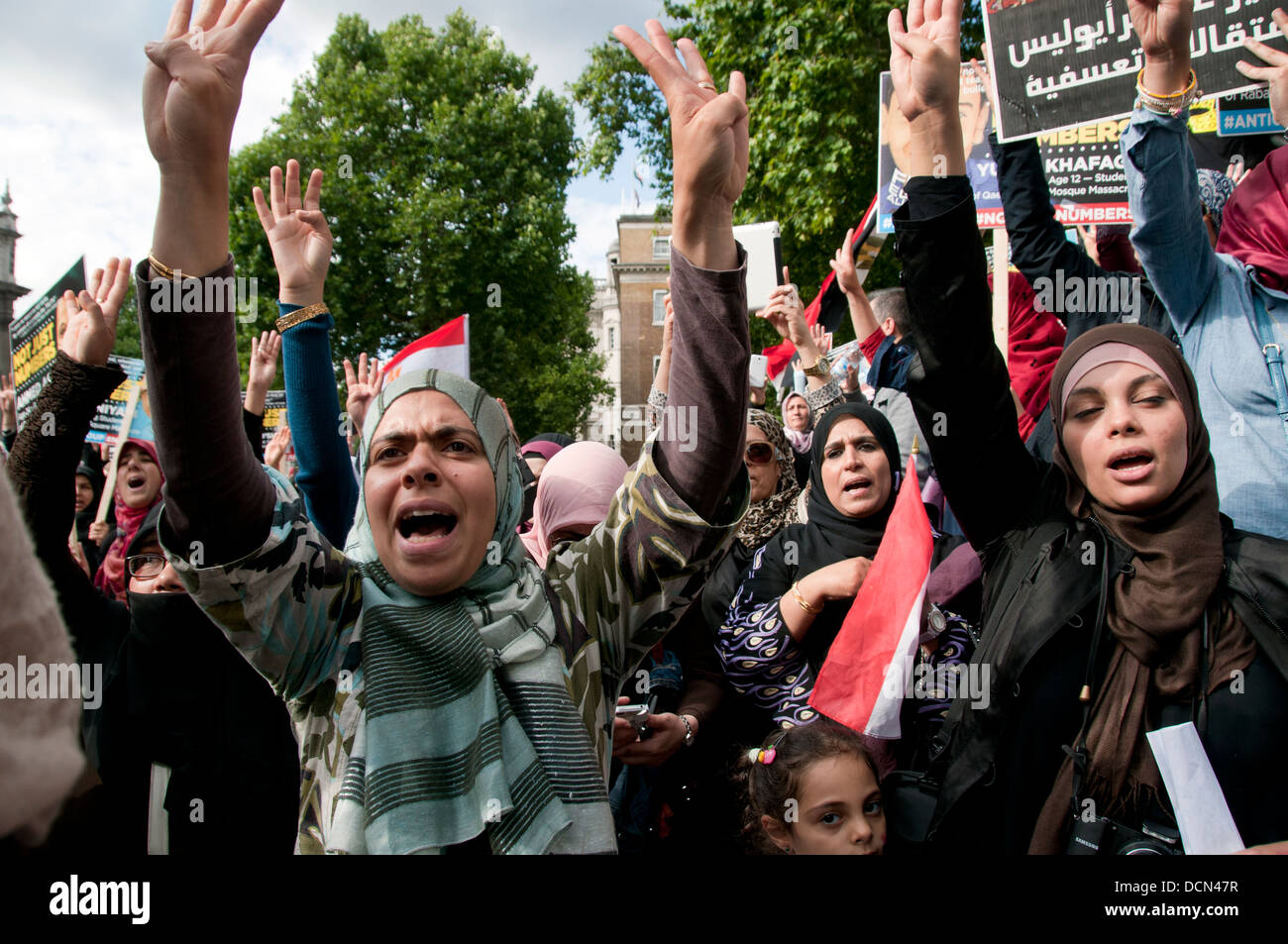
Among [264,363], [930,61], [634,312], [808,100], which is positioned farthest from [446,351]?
[634,312]

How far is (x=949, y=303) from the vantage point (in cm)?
190

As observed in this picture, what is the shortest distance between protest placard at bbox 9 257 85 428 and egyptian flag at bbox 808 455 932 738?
4281mm

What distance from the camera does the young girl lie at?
223cm

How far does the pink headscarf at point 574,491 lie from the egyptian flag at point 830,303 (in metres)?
3.75

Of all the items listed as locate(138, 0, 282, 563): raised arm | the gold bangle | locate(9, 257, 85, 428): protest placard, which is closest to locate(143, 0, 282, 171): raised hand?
locate(138, 0, 282, 563): raised arm

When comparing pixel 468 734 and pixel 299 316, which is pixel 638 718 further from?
pixel 299 316

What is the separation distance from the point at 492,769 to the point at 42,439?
5.03ft

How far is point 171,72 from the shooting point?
1.33m

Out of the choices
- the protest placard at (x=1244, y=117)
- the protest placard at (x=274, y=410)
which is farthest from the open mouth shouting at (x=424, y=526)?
the protest placard at (x=274, y=410)

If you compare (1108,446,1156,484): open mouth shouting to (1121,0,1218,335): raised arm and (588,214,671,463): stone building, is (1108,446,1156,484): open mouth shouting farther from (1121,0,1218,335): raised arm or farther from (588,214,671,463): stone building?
(588,214,671,463): stone building

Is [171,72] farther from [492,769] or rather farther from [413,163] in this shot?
[413,163]

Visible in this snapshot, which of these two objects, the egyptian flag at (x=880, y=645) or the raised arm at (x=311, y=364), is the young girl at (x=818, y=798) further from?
the raised arm at (x=311, y=364)

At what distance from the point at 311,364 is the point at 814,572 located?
5.18 ft
